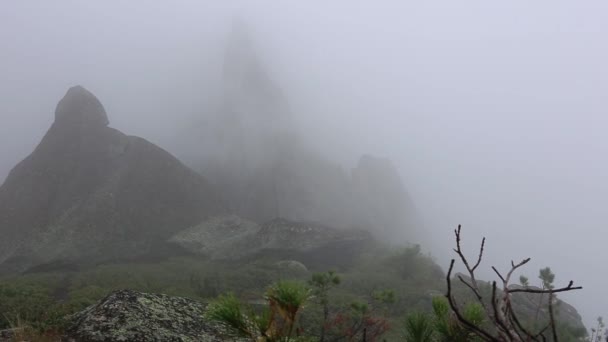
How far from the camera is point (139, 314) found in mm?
7445

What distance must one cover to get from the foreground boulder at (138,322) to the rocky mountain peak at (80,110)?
76661 mm

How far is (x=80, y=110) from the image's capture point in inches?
2995

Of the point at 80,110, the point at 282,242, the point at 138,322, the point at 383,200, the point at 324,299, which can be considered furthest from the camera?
the point at 383,200

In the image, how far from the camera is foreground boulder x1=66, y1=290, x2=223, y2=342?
6816mm

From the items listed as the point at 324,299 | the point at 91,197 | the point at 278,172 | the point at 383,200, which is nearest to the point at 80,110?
the point at 91,197

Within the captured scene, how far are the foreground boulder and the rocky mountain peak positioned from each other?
252ft

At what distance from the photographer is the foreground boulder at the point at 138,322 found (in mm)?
6816

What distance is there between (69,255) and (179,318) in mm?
52338

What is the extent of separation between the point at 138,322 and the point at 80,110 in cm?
8020

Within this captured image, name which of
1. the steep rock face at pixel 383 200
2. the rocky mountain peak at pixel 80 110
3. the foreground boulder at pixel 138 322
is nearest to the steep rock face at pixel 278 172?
the steep rock face at pixel 383 200

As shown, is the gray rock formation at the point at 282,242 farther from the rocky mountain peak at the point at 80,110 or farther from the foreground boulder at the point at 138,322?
the foreground boulder at the point at 138,322

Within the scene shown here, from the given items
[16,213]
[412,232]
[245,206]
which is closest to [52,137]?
[16,213]

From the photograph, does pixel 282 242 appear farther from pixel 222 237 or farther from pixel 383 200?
pixel 383 200


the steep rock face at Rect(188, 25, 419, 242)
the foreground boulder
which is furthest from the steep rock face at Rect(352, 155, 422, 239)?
the foreground boulder
